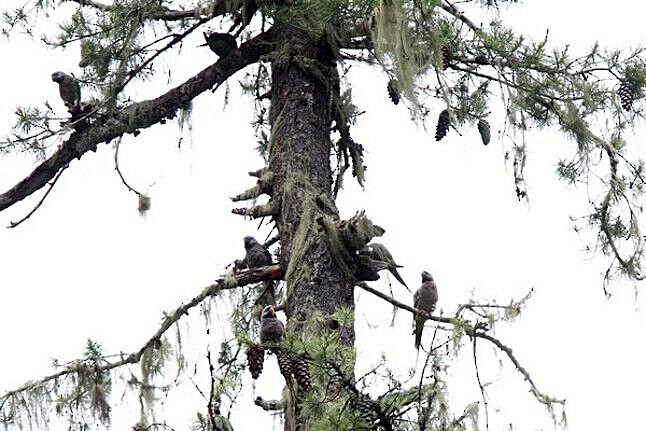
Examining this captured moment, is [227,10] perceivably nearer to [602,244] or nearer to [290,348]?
[602,244]

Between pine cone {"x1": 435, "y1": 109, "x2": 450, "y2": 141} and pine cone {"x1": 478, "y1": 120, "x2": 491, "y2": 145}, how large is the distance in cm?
28

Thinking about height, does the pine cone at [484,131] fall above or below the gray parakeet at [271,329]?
above

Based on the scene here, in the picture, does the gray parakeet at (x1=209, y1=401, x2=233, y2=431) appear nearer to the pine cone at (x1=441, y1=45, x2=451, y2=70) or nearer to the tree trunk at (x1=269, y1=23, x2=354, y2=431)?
the tree trunk at (x1=269, y1=23, x2=354, y2=431)

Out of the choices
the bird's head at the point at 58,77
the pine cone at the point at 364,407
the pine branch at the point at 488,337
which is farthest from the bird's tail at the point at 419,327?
the bird's head at the point at 58,77

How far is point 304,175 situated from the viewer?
527 centimetres

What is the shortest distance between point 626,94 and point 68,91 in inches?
100

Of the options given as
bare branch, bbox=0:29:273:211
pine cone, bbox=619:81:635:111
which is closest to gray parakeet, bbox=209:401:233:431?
bare branch, bbox=0:29:273:211

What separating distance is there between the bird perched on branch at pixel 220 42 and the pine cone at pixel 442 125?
98 cm

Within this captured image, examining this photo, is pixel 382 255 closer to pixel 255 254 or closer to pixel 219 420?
pixel 255 254

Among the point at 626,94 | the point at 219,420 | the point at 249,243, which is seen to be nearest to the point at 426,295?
the point at 249,243

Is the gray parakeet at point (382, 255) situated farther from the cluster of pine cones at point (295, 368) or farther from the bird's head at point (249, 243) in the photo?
the cluster of pine cones at point (295, 368)

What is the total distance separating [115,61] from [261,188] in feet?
3.21

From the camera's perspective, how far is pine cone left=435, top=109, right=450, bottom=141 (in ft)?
18.4

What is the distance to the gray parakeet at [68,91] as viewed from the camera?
5516 mm
